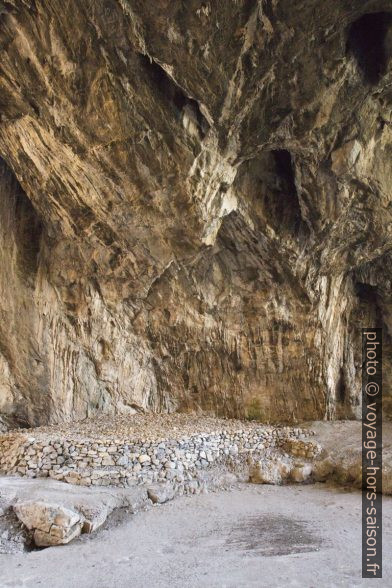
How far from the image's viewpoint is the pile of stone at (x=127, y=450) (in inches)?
362

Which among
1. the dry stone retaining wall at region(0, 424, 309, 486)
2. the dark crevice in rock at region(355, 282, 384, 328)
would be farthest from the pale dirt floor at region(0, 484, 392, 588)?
the dark crevice in rock at region(355, 282, 384, 328)

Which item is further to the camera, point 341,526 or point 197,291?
point 197,291

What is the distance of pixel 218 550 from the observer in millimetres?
6824

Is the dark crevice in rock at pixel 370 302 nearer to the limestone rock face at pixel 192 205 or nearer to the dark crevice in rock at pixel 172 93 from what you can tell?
the limestone rock face at pixel 192 205

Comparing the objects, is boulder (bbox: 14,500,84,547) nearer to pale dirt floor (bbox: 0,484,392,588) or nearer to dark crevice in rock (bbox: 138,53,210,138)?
pale dirt floor (bbox: 0,484,392,588)

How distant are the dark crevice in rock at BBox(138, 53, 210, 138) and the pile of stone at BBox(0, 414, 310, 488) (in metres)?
7.49

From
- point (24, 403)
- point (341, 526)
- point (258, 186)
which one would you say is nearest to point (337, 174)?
point (258, 186)

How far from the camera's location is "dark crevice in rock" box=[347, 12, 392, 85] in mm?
8859

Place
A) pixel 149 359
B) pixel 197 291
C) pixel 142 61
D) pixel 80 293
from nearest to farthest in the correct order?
pixel 142 61
pixel 80 293
pixel 197 291
pixel 149 359

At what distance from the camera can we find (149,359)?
1491 centimetres

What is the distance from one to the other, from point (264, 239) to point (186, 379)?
19.3ft

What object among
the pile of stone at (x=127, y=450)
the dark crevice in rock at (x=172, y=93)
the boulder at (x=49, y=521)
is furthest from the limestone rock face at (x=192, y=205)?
the boulder at (x=49, y=521)

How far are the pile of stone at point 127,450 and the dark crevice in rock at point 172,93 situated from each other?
7.49 metres

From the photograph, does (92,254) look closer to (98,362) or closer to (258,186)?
(98,362)
